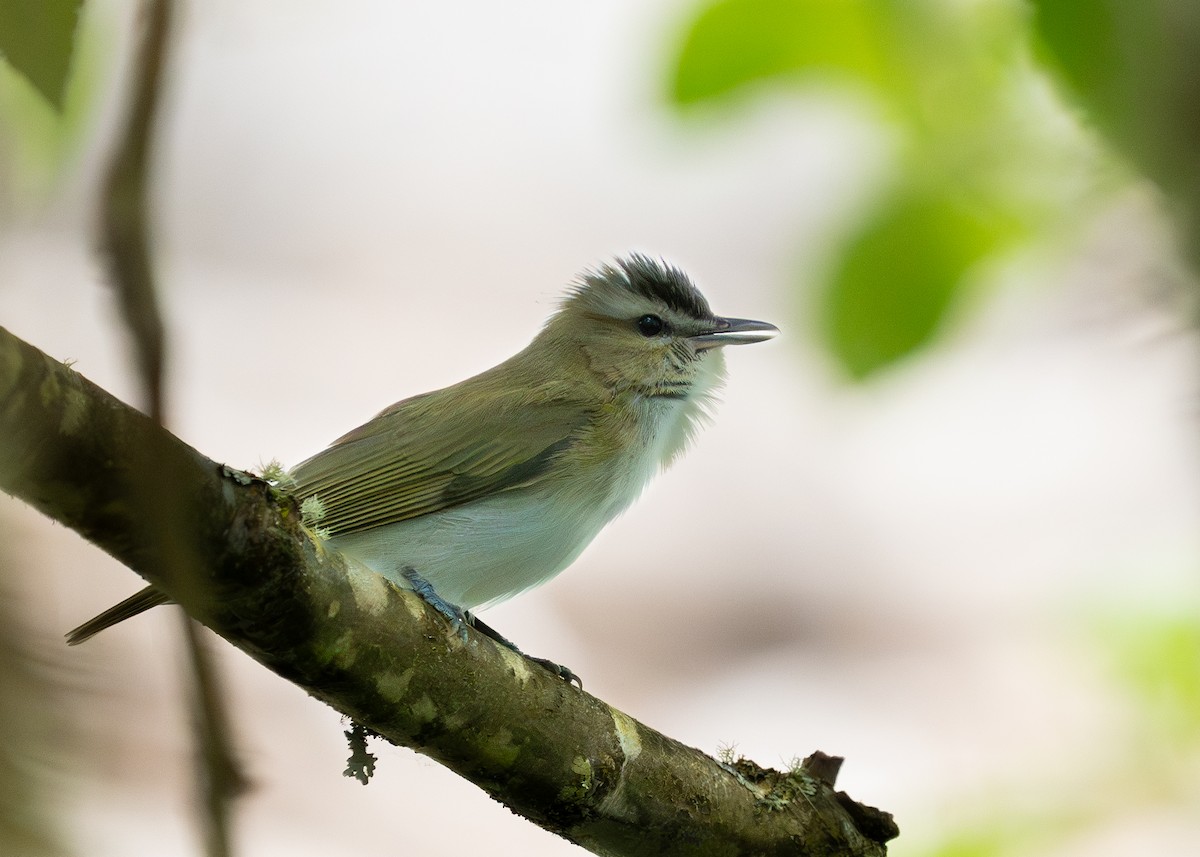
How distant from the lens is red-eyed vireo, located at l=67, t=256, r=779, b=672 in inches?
155

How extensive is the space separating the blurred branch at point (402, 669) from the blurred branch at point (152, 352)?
9 cm

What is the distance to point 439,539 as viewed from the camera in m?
3.96

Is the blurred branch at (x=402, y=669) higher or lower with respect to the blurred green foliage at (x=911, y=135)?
lower

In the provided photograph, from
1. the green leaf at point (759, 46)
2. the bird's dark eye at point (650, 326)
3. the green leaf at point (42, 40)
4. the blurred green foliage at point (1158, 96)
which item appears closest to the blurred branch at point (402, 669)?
the green leaf at point (42, 40)

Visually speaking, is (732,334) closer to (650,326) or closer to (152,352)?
(650,326)

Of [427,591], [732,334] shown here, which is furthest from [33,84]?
[732,334]

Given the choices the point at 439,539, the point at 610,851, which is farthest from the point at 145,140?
the point at 439,539

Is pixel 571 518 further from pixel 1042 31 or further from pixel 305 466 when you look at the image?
pixel 1042 31

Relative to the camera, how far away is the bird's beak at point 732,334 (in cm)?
489

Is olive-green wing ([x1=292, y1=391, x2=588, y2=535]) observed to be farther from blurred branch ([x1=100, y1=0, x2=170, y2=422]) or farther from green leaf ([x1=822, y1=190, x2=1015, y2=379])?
blurred branch ([x1=100, y1=0, x2=170, y2=422])

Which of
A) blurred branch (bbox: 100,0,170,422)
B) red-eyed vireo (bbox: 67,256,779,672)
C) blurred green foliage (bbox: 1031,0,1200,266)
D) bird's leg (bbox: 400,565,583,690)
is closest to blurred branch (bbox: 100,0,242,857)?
blurred branch (bbox: 100,0,170,422)

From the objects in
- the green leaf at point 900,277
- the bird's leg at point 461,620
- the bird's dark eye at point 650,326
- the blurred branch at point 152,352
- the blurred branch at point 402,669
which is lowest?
the blurred branch at point 152,352

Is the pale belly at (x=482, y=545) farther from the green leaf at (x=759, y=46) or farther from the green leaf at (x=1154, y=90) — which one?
the green leaf at (x=1154, y=90)

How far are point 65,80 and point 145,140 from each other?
0.31 metres
